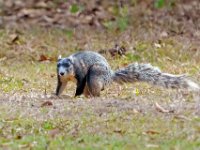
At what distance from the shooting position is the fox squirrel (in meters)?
11.1

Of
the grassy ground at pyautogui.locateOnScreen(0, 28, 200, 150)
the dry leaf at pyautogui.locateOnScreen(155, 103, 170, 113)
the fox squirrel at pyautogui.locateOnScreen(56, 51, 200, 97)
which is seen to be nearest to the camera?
the grassy ground at pyautogui.locateOnScreen(0, 28, 200, 150)

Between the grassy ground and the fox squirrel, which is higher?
the fox squirrel

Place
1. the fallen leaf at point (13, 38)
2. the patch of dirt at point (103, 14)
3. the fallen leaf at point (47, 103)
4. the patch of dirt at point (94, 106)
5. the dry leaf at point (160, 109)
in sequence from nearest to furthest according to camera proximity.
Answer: the dry leaf at point (160, 109) → the patch of dirt at point (94, 106) → the fallen leaf at point (47, 103) → the fallen leaf at point (13, 38) → the patch of dirt at point (103, 14)

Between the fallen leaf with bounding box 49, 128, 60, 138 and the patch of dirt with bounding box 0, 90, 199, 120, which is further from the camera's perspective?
the patch of dirt with bounding box 0, 90, 199, 120

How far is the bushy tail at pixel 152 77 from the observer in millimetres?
10922

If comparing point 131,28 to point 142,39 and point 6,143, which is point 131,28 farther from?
point 6,143

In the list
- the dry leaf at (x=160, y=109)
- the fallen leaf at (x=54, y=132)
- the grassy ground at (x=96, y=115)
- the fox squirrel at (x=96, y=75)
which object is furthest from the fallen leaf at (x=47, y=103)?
the dry leaf at (x=160, y=109)

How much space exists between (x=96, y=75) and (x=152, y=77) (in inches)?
30.5

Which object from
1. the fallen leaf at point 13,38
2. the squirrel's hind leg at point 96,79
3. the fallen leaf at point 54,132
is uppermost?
the fallen leaf at point 13,38

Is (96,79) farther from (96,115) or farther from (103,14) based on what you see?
(103,14)

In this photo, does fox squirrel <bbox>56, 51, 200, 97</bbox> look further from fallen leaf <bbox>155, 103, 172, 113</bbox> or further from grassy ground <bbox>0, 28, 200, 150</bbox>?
fallen leaf <bbox>155, 103, 172, 113</bbox>

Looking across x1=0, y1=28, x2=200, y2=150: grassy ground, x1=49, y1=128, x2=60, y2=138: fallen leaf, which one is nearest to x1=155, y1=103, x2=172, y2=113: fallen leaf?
x1=0, y1=28, x2=200, y2=150: grassy ground

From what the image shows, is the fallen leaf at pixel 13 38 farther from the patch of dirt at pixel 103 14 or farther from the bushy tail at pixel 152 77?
the bushy tail at pixel 152 77

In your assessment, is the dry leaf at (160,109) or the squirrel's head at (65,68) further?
the squirrel's head at (65,68)
